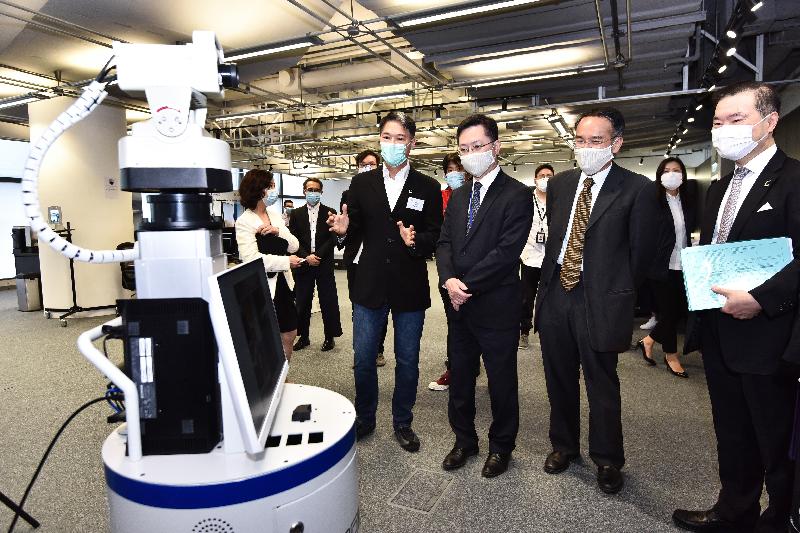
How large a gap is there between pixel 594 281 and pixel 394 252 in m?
0.92

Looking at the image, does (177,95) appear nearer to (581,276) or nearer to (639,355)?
(581,276)

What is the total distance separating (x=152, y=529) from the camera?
101cm

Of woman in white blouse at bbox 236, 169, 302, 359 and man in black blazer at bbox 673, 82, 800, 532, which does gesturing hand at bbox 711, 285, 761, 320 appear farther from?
woman in white blouse at bbox 236, 169, 302, 359

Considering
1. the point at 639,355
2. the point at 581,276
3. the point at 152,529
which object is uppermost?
the point at 581,276

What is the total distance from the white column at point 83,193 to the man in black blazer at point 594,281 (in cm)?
630

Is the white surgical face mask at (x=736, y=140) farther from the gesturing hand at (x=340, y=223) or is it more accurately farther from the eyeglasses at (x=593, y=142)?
the gesturing hand at (x=340, y=223)

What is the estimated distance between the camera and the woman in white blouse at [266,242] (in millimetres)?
2801

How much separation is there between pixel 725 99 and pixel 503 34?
152 inches

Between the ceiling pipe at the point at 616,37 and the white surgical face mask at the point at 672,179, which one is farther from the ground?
the ceiling pipe at the point at 616,37

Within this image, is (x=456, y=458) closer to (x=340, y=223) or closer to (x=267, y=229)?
(x=340, y=223)

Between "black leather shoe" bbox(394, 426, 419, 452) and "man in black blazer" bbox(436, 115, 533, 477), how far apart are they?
219 mm

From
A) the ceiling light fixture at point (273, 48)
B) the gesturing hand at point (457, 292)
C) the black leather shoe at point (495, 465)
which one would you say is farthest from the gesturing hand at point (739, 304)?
the ceiling light fixture at point (273, 48)

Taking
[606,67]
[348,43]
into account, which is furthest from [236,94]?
[606,67]

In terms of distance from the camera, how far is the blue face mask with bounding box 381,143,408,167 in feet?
7.80
